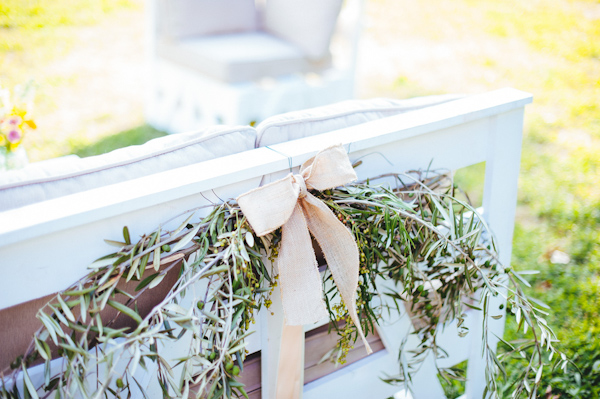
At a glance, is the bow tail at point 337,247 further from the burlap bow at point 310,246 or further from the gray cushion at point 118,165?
the gray cushion at point 118,165

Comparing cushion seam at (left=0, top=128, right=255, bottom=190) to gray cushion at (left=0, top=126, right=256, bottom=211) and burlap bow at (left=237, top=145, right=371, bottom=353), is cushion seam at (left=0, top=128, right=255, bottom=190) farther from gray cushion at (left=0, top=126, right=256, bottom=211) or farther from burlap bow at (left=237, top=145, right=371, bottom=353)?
burlap bow at (left=237, top=145, right=371, bottom=353)

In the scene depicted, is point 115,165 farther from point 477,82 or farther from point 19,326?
point 477,82

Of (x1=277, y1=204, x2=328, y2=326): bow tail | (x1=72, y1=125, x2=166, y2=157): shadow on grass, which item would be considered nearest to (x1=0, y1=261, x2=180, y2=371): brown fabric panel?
(x1=277, y1=204, x2=328, y2=326): bow tail

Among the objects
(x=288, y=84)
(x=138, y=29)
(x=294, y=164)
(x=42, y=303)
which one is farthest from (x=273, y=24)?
(x=42, y=303)

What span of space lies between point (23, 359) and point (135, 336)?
16 centimetres

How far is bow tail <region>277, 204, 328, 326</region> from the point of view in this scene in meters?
0.92

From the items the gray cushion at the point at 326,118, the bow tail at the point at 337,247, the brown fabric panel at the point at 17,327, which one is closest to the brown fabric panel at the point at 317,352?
the bow tail at the point at 337,247

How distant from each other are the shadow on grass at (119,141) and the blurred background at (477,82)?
10 mm

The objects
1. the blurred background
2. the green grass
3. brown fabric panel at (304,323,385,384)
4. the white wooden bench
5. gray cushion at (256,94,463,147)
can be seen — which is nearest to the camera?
the white wooden bench

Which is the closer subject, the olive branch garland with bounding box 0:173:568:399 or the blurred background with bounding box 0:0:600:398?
the olive branch garland with bounding box 0:173:568:399

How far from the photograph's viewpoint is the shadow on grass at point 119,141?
3039 millimetres

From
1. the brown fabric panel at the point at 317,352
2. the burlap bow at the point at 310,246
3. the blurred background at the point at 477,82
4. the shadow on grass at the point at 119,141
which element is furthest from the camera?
the shadow on grass at the point at 119,141

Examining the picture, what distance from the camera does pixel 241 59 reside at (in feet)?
9.78

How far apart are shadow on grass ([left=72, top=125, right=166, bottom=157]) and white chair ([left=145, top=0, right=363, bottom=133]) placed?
12 centimetres
